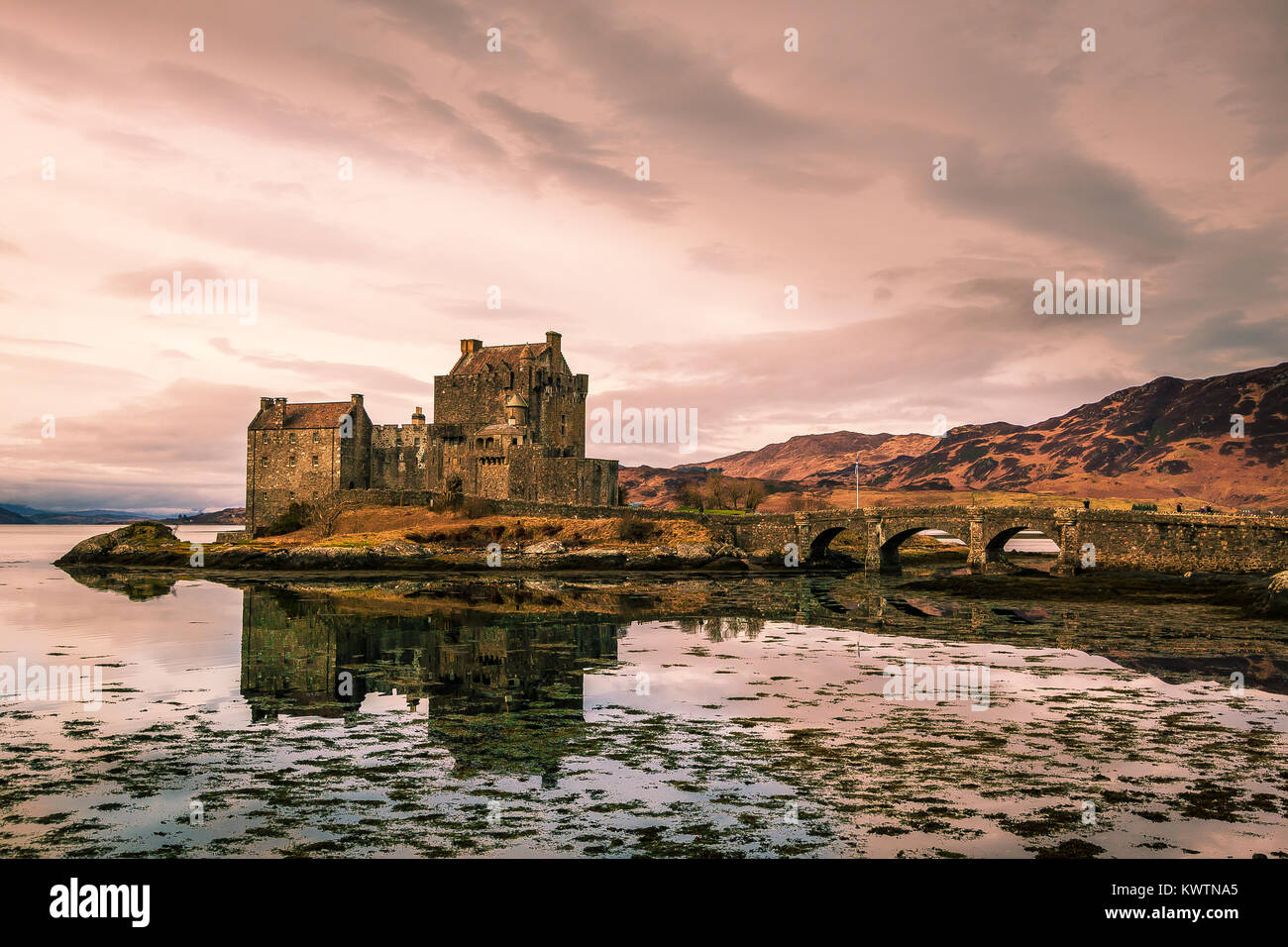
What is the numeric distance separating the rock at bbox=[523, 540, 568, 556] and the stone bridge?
76.6ft

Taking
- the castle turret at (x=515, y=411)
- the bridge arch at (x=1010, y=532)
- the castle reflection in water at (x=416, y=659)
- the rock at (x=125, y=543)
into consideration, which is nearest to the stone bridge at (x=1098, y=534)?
the bridge arch at (x=1010, y=532)

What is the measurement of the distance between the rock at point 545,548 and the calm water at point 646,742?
35.1 m

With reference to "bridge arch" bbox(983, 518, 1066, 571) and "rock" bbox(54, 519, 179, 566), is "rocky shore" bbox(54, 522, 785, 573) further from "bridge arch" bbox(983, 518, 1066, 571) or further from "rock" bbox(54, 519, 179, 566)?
"bridge arch" bbox(983, 518, 1066, 571)

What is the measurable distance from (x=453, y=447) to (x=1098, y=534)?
55902 mm

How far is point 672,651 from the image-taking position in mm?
26266

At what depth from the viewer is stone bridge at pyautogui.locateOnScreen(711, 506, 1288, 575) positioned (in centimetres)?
5222

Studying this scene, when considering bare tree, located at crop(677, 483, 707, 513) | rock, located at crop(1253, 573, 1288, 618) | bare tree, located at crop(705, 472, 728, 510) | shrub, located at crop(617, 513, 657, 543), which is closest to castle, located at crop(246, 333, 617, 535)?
shrub, located at crop(617, 513, 657, 543)

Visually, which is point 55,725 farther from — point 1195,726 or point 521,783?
point 1195,726

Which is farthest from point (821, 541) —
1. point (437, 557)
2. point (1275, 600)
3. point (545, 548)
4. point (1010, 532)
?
point (1275, 600)

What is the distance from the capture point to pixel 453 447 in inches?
3346

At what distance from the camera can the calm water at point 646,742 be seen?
10406 millimetres

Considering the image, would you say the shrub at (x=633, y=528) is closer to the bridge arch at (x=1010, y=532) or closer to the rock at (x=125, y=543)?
the bridge arch at (x=1010, y=532)

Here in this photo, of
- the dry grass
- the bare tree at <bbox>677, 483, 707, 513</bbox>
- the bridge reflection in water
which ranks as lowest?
the bridge reflection in water

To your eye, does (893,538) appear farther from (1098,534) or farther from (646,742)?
(646,742)
